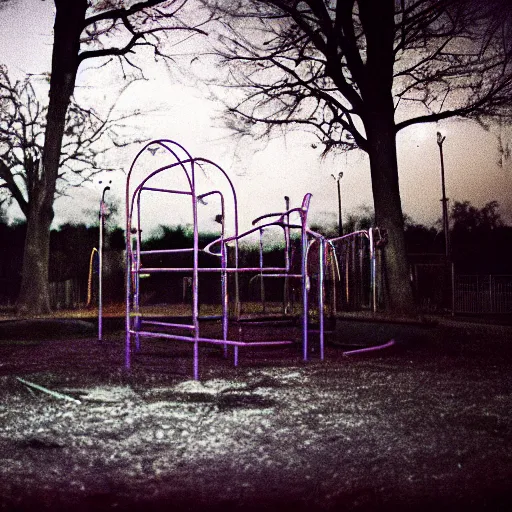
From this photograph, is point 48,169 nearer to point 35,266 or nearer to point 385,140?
point 35,266

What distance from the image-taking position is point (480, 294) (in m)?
18.3

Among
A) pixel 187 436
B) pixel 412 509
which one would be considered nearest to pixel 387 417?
pixel 187 436

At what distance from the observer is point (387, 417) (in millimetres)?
3361

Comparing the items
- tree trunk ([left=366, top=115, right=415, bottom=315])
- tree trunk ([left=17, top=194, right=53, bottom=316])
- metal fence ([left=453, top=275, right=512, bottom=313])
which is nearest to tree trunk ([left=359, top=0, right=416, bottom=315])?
tree trunk ([left=366, top=115, right=415, bottom=315])

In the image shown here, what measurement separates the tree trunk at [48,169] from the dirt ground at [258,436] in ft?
29.5

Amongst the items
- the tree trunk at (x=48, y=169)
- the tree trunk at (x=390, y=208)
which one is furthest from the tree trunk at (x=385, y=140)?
the tree trunk at (x=48, y=169)

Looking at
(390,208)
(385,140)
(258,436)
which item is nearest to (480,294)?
(390,208)

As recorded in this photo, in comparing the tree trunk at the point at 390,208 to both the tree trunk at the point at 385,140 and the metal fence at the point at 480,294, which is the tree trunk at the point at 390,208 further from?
the metal fence at the point at 480,294

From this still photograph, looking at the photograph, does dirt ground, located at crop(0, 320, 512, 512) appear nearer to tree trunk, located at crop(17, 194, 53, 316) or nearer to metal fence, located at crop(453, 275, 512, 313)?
tree trunk, located at crop(17, 194, 53, 316)

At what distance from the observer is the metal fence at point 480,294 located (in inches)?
715

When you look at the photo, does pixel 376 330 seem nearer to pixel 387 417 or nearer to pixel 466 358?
pixel 466 358

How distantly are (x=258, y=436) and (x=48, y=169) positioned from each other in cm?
1260

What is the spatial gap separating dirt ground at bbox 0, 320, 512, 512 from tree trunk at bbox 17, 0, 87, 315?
9.00 m

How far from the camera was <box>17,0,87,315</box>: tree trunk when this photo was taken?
14125mm
